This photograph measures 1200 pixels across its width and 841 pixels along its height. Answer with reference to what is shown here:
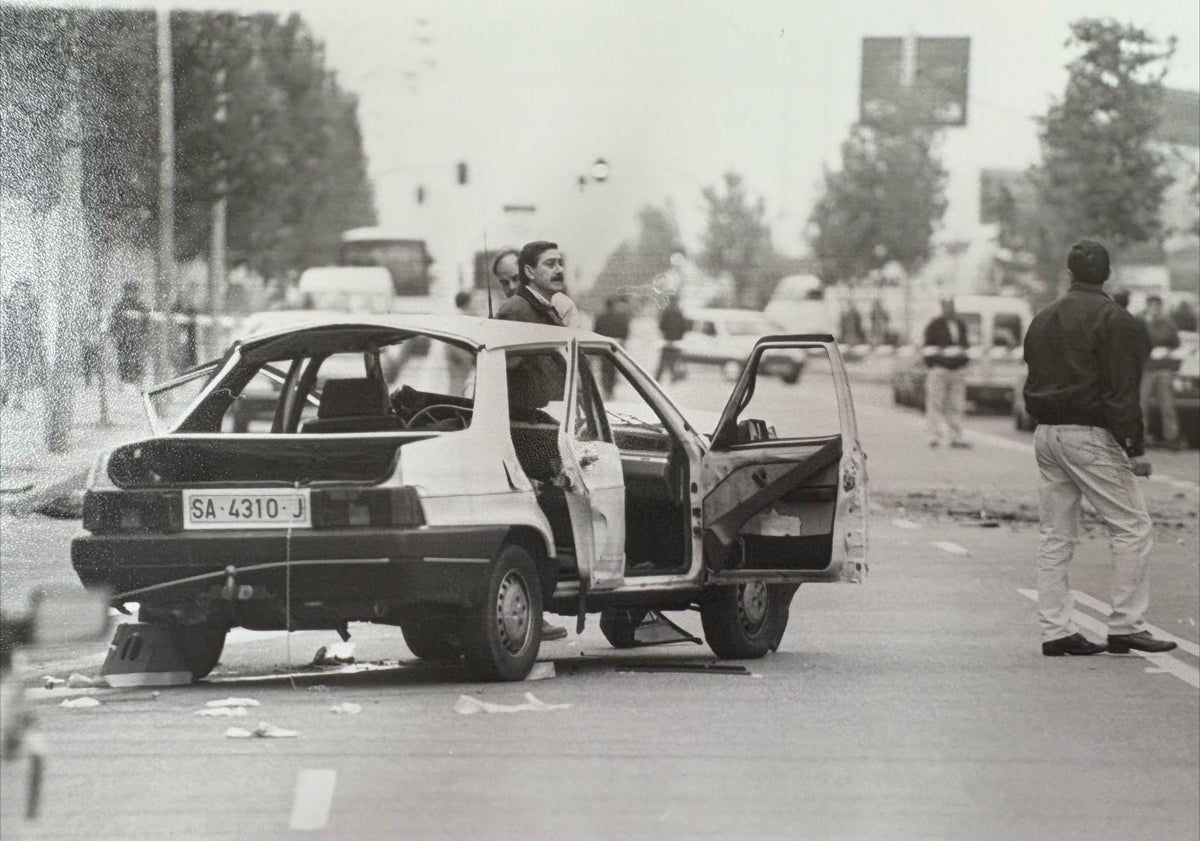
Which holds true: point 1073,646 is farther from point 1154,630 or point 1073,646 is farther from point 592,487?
point 592,487

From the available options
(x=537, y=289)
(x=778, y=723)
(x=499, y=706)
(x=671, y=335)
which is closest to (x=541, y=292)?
(x=537, y=289)

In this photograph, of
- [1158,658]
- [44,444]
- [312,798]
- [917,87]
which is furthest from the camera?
[1158,658]

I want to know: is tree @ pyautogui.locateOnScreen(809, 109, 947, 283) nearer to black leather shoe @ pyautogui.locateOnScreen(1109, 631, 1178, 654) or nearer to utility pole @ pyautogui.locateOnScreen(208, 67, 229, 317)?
utility pole @ pyautogui.locateOnScreen(208, 67, 229, 317)

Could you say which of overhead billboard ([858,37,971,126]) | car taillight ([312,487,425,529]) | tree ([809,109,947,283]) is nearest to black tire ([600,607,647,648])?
car taillight ([312,487,425,529])

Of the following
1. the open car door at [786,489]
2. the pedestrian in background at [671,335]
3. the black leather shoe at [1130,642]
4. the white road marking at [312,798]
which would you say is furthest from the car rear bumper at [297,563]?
the black leather shoe at [1130,642]

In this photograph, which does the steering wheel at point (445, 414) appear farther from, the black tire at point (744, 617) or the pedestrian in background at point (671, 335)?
the black tire at point (744, 617)

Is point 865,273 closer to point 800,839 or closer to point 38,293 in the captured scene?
point 38,293

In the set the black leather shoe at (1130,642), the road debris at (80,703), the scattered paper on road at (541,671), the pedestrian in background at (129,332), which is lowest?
the road debris at (80,703)
